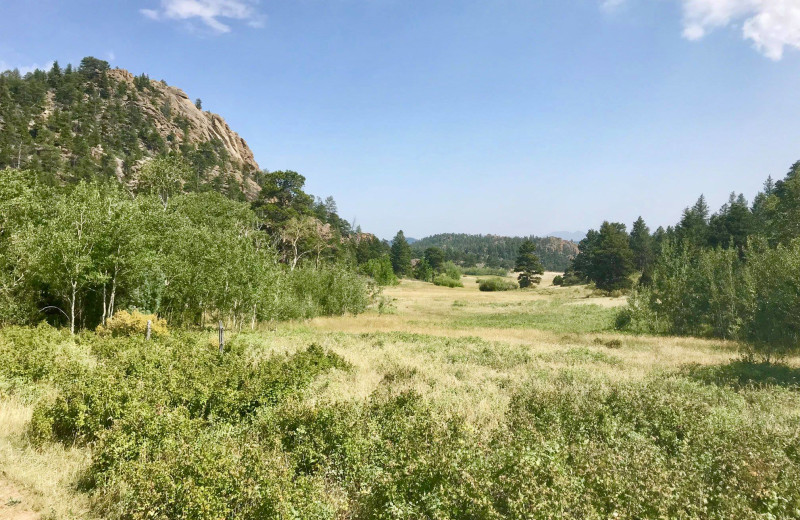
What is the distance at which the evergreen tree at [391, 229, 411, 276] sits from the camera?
4727 inches

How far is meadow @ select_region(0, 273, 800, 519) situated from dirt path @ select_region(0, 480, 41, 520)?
24mm

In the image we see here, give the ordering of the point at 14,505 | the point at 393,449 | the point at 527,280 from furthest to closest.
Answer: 1. the point at 527,280
2. the point at 393,449
3. the point at 14,505

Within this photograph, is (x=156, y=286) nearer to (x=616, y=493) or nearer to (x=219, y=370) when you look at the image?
(x=219, y=370)

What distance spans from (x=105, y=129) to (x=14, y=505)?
101m

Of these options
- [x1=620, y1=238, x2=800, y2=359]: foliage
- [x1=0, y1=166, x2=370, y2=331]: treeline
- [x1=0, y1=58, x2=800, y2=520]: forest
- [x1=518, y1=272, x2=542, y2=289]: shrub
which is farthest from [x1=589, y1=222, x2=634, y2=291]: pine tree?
[x1=0, y1=166, x2=370, y2=331]: treeline

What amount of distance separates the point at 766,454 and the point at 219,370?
42.2 feet

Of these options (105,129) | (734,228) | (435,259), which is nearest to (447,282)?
(435,259)

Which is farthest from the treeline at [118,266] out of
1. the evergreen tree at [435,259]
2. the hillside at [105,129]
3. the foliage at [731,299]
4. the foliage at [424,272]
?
the evergreen tree at [435,259]

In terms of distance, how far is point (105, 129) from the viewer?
3319 inches

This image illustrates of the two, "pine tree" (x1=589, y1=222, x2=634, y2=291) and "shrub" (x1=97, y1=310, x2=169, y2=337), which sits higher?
"pine tree" (x1=589, y1=222, x2=634, y2=291)

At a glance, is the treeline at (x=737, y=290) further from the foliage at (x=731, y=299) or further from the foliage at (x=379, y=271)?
the foliage at (x=379, y=271)

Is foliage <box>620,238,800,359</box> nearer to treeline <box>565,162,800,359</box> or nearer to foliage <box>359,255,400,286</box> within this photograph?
treeline <box>565,162,800,359</box>

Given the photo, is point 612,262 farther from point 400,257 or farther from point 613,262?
point 400,257

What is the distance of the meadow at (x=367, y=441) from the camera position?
568 cm
